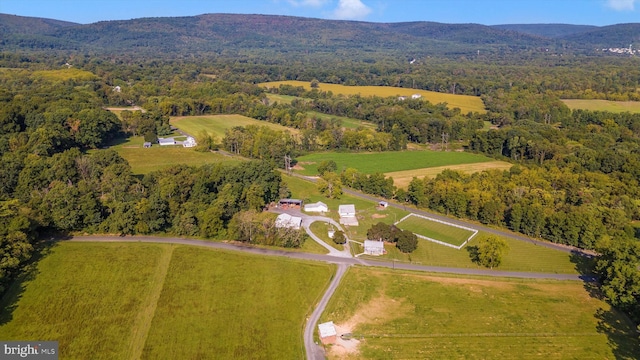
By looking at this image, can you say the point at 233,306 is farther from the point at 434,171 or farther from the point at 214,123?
the point at 214,123

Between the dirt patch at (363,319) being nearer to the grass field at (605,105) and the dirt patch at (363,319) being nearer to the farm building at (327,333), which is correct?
the farm building at (327,333)

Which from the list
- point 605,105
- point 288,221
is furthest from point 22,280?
point 605,105

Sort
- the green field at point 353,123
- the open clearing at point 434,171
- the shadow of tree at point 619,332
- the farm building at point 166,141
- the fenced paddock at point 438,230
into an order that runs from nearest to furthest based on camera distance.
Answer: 1. the shadow of tree at point 619,332
2. the fenced paddock at point 438,230
3. the open clearing at point 434,171
4. the farm building at point 166,141
5. the green field at point 353,123

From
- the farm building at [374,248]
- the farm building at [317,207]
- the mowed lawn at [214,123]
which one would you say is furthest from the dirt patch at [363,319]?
the mowed lawn at [214,123]

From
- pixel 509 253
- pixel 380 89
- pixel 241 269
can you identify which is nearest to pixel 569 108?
pixel 380 89

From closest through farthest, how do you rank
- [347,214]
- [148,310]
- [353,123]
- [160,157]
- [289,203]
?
[148,310] < [347,214] < [289,203] < [160,157] < [353,123]

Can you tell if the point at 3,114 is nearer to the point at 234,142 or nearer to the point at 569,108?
the point at 234,142
